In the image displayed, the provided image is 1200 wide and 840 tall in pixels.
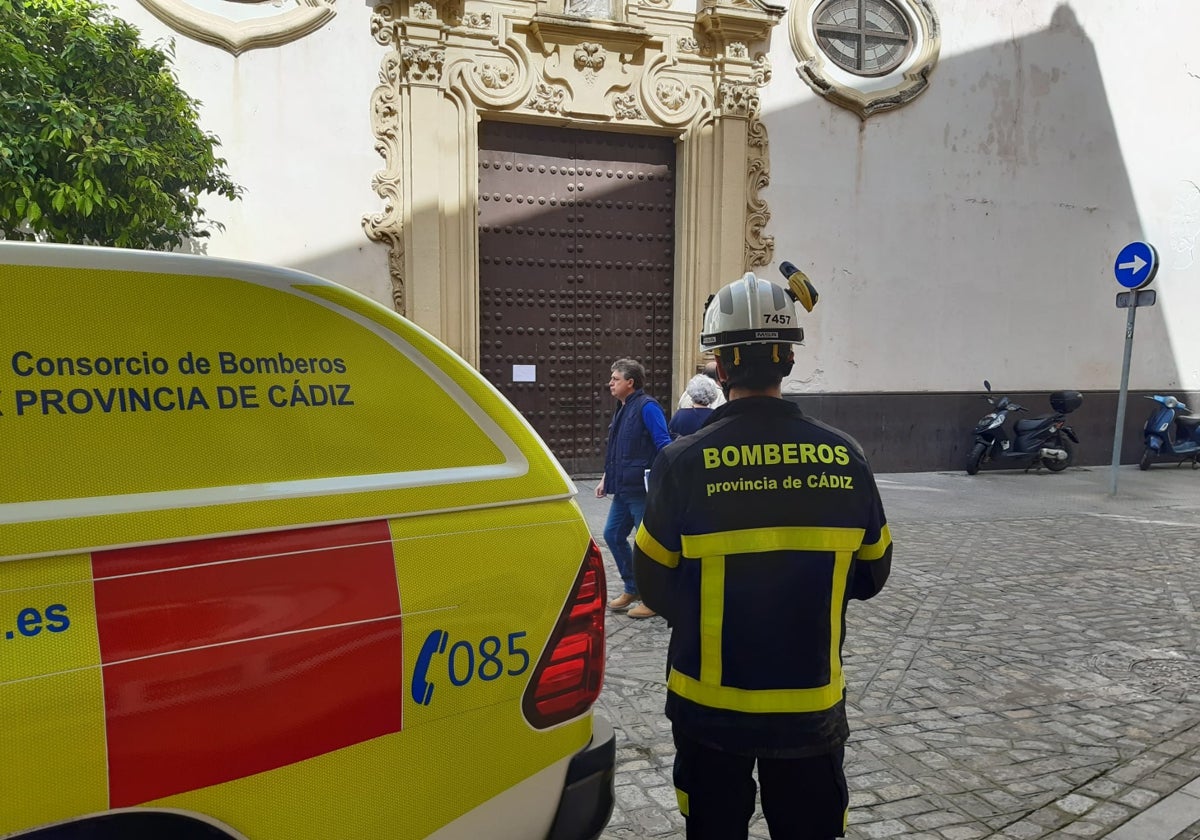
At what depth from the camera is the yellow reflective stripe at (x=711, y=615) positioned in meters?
1.91

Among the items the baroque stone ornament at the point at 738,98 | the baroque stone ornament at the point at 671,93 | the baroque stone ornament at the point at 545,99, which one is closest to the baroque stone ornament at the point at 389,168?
the baroque stone ornament at the point at 545,99

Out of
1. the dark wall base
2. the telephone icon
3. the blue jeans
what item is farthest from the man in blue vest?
the dark wall base

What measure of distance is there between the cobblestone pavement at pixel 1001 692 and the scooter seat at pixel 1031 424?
452cm

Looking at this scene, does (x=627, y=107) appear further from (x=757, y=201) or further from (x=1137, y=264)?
(x=1137, y=264)

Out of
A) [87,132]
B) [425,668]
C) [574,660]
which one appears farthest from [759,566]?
[87,132]

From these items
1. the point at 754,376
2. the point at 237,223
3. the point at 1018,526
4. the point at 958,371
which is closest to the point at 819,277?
the point at 958,371

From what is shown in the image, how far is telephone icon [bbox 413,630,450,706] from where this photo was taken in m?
1.63

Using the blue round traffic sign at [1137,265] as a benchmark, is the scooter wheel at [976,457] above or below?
below

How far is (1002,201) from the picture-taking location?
12.6 metres

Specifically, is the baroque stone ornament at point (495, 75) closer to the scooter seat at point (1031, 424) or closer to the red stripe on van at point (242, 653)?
the scooter seat at point (1031, 424)

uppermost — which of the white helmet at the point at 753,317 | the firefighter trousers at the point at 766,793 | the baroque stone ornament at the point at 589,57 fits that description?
the baroque stone ornament at the point at 589,57

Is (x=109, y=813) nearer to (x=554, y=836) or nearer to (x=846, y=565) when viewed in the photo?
(x=554, y=836)

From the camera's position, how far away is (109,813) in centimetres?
132

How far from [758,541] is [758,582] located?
0.30 feet
